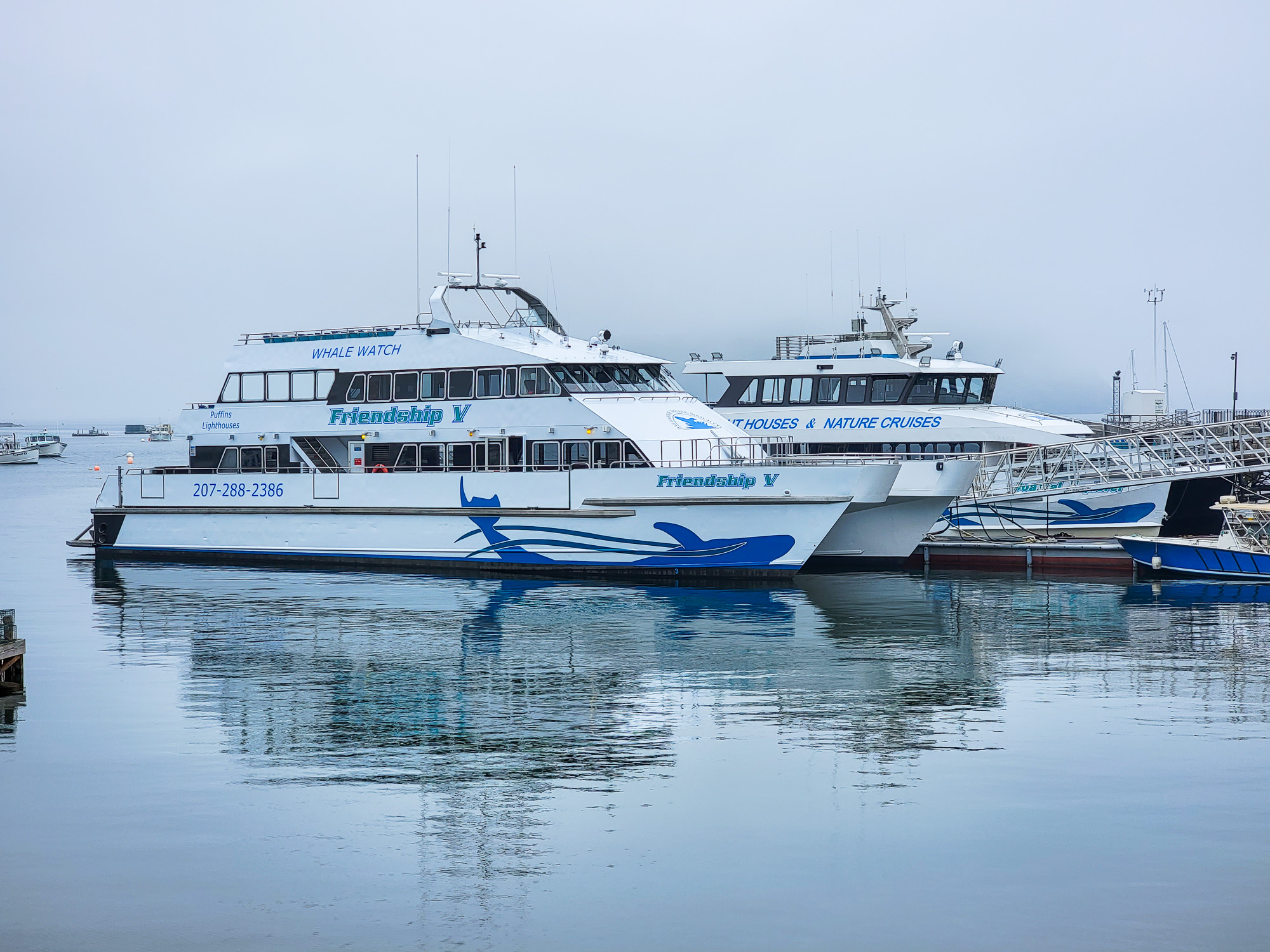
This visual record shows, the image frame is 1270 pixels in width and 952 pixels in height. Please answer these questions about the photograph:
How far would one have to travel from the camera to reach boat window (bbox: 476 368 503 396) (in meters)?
28.7

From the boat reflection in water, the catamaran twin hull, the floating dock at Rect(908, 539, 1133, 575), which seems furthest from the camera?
the floating dock at Rect(908, 539, 1133, 575)

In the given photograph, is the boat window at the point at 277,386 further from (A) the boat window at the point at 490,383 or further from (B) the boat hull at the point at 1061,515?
(B) the boat hull at the point at 1061,515

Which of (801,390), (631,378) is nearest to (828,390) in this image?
(801,390)

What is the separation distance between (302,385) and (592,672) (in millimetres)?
15166

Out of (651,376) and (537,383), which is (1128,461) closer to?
(651,376)

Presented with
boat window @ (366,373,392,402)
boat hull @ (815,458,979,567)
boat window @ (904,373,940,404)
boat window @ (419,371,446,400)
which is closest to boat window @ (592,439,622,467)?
A: boat window @ (419,371,446,400)

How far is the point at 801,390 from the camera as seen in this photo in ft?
118

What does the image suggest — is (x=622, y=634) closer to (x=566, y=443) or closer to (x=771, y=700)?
(x=771, y=700)

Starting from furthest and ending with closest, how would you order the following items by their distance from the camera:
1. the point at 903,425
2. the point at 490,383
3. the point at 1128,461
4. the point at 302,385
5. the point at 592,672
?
1. the point at 903,425
2. the point at 1128,461
3. the point at 302,385
4. the point at 490,383
5. the point at 592,672

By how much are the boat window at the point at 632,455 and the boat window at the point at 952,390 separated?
35.8ft

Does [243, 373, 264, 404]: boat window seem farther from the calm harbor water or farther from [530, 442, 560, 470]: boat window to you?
the calm harbor water

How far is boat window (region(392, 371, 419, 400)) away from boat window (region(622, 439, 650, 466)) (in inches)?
204

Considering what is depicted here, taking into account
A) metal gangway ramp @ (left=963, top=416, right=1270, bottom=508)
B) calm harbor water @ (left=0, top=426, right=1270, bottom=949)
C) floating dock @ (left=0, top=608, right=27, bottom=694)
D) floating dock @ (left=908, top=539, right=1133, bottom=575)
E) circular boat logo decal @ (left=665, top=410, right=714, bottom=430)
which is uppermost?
circular boat logo decal @ (left=665, top=410, right=714, bottom=430)

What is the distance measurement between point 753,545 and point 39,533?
100ft
